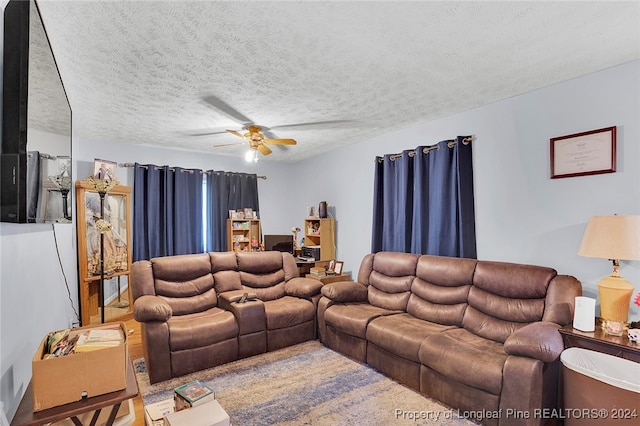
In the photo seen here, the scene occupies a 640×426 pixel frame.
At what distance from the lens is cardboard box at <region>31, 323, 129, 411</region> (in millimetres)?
1009

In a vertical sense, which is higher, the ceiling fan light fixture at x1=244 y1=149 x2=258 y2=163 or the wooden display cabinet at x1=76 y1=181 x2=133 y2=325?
the ceiling fan light fixture at x1=244 y1=149 x2=258 y2=163

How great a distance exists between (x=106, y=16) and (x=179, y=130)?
229 cm

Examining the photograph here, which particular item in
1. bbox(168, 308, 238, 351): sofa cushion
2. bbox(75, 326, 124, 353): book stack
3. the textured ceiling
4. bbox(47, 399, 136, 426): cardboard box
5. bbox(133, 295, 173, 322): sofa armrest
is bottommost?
bbox(168, 308, 238, 351): sofa cushion

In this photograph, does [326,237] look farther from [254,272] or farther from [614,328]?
[614,328]

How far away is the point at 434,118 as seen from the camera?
11.9ft

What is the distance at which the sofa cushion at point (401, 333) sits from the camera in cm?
261

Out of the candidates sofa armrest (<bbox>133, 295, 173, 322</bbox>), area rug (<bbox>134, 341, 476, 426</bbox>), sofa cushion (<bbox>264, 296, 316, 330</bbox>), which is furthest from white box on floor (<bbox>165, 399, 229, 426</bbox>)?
sofa cushion (<bbox>264, 296, 316, 330</bbox>)

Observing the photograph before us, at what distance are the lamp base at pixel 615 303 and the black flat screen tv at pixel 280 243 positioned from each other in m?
3.86

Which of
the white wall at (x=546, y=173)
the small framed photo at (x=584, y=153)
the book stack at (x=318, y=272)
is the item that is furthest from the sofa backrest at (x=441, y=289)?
the book stack at (x=318, y=272)

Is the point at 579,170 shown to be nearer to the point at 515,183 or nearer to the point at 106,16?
the point at 515,183

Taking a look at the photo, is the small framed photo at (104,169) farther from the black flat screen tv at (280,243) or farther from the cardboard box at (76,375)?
the cardboard box at (76,375)

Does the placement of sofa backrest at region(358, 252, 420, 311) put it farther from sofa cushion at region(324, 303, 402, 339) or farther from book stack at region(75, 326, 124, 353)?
book stack at region(75, 326, 124, 353)

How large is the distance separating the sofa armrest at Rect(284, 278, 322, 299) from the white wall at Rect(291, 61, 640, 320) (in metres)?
1.86

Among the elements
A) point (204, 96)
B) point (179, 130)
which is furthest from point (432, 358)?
point (179, 130)
